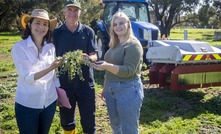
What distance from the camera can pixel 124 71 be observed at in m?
3.21

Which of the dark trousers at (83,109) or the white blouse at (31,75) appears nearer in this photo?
the white blouse at (31,75)

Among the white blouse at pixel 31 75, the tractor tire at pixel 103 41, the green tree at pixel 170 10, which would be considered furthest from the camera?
the green tree at pixel 170 10

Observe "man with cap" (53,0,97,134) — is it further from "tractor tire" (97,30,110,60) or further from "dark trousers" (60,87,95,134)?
"tractor tire" (97,30,110,60)

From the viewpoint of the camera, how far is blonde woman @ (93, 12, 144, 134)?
3.23 meters

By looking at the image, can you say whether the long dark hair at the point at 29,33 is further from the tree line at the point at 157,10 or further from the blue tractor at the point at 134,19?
the tree line at the point at 157,10

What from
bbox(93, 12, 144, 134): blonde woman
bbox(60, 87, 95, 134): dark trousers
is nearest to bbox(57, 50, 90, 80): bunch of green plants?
bbox(93, 12, 144, 134): blonde woman

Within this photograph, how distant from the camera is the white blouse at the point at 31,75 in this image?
297 centimetres

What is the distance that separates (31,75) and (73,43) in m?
0.98

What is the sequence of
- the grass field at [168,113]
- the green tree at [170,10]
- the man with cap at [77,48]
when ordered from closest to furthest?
1. the man with cap at [77,48]
2. the grass field at [168,113]
3. the green tree at [170,10]

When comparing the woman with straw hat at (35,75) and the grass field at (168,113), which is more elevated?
the woman with straw hat at (35,75)

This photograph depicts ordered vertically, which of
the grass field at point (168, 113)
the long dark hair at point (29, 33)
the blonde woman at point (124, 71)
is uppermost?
the long dark hair at point (29, 33)

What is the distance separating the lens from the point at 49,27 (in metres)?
3.38

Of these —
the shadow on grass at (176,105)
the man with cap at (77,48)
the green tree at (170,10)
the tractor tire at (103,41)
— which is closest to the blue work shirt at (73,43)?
the man with cap at (77,48)

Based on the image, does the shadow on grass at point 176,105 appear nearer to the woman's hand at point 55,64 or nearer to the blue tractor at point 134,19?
the woman's hand at point 55,64
